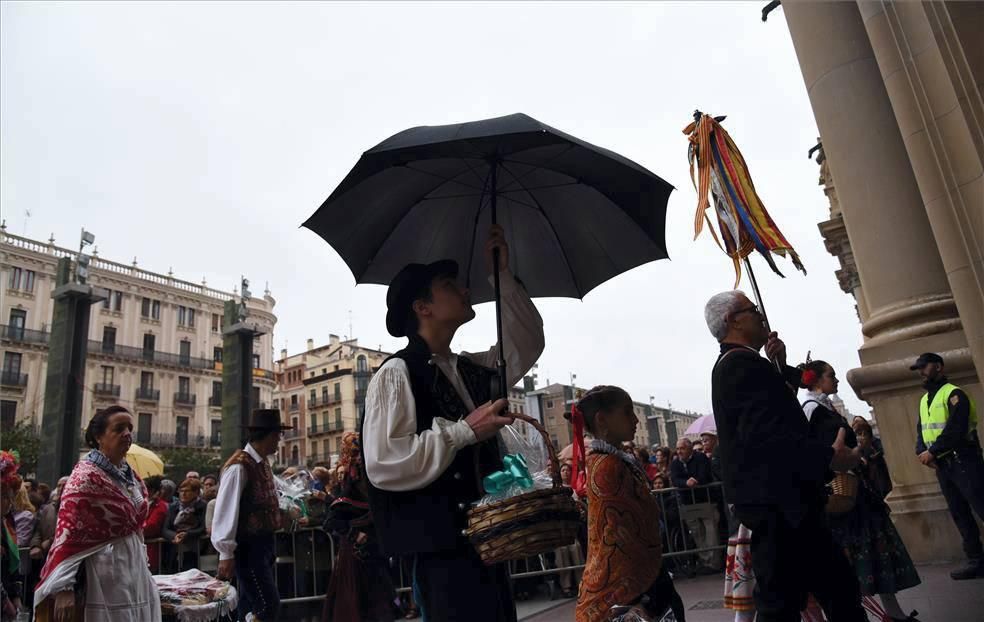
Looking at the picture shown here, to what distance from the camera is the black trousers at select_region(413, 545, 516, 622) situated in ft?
7.00

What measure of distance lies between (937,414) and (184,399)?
175ft

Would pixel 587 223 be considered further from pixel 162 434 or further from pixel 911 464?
pixel 162 434

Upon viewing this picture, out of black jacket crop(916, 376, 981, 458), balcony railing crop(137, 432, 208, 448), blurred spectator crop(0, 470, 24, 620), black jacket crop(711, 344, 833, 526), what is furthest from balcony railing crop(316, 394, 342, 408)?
black jacket crop(711, 344, 833, 526)

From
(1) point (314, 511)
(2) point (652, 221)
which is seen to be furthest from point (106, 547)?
(1) point (314, 511)

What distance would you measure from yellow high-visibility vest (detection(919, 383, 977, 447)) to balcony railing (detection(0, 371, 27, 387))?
49690mm

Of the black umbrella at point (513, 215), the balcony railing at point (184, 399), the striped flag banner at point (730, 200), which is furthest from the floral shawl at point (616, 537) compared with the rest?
the balcony railing at point (184, 399)

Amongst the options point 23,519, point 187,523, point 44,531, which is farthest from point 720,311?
point 44,531

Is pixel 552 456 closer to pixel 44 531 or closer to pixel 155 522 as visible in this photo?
pixel 155 522

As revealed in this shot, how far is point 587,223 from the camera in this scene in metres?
3.40

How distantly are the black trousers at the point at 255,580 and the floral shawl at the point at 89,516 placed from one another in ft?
4.30

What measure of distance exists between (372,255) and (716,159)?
1.99m

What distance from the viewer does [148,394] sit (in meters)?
48.7

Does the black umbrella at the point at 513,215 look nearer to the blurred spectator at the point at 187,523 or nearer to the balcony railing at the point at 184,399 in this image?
the blurred spectator at the point at 187,523

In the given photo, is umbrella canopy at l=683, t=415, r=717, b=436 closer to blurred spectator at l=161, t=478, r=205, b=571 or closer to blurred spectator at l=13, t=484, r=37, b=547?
blurred spectator at l=161, t=478, r=205, b=571
